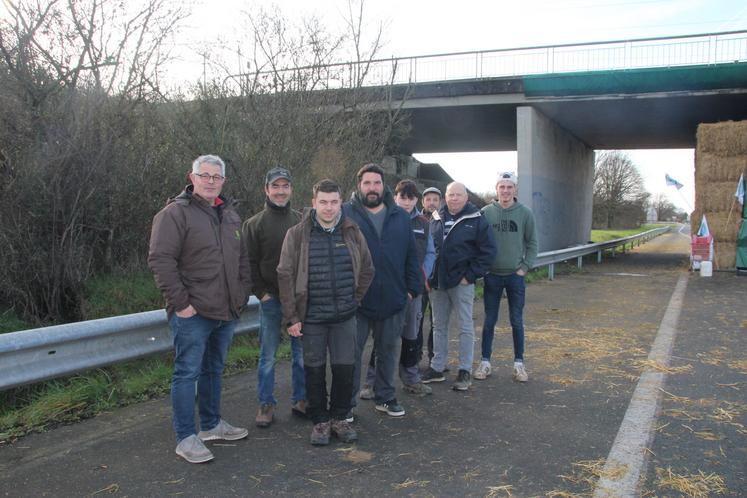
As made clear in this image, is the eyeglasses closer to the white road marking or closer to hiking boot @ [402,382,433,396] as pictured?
hiking boot @ [402,382,433,396]

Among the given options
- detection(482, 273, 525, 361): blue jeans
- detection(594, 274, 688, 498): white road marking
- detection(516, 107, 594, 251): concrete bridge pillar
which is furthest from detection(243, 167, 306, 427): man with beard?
detection(516, 107, 594, 251): concrete bridge pillar

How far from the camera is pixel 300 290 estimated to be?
4.14 metres

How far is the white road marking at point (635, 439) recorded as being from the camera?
3.39 metres

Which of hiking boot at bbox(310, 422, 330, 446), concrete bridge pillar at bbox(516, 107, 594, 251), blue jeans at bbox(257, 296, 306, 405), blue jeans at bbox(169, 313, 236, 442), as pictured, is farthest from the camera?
concrete bridge pillar at bbox(516, 107, 594, 251)

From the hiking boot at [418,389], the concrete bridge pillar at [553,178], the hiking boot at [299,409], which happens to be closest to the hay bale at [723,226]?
the concrete bridge pillar at [553,178]

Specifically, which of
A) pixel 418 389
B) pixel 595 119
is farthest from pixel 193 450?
pixel 595 119

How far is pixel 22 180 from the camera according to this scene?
697cm

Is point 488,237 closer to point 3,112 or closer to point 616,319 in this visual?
point 616,319

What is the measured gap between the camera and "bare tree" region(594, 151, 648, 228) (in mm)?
65750

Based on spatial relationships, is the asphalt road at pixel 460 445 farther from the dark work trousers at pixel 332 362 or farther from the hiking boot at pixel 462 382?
the dark work trousers at pixel 332 362

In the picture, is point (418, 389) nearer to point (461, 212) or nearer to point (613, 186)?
point (461, 212)

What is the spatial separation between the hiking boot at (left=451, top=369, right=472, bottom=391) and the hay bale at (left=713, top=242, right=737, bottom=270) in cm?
1399

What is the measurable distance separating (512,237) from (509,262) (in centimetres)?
25

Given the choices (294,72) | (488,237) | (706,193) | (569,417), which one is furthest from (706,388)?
(706,193)
